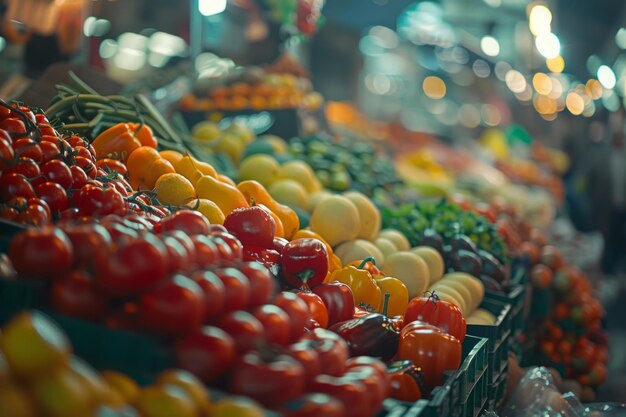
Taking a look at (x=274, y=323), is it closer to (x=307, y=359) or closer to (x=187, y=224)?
(x=307, y=359)

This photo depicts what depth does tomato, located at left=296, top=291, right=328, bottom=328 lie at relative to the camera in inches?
97.4

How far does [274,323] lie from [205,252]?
28cm

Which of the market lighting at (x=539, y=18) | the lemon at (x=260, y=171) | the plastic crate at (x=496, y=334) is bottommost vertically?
the plastic crate at (x=496, y=334)

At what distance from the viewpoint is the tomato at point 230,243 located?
6.97 ft

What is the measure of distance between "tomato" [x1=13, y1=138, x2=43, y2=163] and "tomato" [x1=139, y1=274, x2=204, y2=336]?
1.03 m

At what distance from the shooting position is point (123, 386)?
1.59 metres

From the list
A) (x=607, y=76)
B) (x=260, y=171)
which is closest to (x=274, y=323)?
(x=260, y=171)

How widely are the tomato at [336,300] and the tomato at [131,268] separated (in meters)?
1.03

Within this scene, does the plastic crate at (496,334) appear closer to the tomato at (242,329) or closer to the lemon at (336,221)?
the lemon at (336,221)

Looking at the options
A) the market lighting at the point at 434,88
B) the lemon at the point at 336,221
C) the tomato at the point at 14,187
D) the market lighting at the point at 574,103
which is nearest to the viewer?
the tomato at the point at 14,187

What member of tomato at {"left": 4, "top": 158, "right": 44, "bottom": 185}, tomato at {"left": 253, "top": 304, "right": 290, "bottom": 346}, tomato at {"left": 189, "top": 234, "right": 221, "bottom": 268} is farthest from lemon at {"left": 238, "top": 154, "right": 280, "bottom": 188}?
tomato at {"left": 253, "top": 304, "right": 290, "bottom": 346}

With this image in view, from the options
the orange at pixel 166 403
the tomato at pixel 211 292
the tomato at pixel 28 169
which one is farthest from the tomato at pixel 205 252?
the tomato at pixel 28 169

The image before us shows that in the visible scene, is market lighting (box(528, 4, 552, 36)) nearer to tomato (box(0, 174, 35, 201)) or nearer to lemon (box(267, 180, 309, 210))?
lemon (box(267, 180, 309, 210))

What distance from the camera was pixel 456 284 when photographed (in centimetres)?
379
